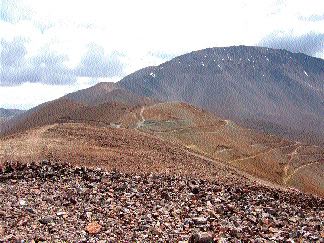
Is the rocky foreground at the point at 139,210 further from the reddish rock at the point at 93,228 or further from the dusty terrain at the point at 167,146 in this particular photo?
the dusty terrain at the point at 167,146

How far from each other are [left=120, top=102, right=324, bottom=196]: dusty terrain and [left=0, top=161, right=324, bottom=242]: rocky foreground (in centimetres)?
5846

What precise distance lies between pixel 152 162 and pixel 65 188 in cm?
1458

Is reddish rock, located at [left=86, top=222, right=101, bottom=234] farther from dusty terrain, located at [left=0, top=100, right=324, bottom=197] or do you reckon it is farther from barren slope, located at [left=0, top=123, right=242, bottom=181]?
dusty terrain, located at [left=0, top=100, right=324, bottom=197]

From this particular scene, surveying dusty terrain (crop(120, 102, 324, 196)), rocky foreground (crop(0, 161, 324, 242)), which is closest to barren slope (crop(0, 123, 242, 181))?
rocky foreground (crop(0, 161, 324, 242))

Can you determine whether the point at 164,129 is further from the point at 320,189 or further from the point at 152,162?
the point at 152,162

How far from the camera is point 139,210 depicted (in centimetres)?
1540

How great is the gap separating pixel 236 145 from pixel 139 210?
89250 mm

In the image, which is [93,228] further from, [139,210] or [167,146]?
[167,146]

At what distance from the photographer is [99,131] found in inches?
1850

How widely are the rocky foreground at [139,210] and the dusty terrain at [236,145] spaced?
58.5 m

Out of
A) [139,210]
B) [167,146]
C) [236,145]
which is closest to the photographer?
[139,210]

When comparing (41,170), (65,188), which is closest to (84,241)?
(65,188)

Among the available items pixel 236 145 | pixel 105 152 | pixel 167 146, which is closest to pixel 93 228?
pixel 105 152

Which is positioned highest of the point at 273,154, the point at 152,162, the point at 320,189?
the point at 152,162
